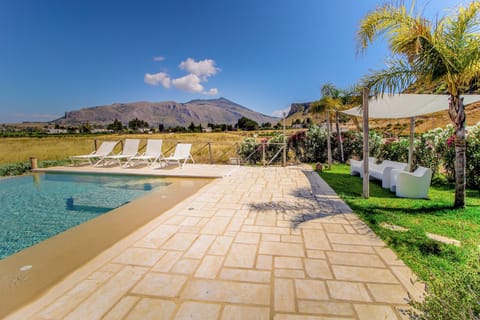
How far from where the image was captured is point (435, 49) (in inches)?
132

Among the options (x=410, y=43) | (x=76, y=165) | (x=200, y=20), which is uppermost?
(x=200, y=20)

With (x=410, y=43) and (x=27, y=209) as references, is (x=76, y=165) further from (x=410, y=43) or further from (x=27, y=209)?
(x=410, y=43)

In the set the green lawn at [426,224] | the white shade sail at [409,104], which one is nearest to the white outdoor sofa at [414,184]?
the green lawn at [426,224]

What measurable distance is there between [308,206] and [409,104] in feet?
12.5

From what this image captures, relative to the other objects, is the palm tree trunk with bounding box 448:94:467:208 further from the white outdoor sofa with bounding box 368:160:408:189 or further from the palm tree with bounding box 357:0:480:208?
the white outdoor sofa with bounding box 368:160:408:189

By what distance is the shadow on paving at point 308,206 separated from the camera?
3.65m

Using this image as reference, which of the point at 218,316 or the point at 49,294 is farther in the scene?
the point at 49,294

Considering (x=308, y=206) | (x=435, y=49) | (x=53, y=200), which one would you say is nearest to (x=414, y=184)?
(x=308, y=206)

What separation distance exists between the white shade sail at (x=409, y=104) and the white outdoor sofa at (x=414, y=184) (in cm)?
161

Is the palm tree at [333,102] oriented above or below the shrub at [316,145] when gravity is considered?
above

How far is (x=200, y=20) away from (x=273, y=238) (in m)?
12.0

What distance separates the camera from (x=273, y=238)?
288cm

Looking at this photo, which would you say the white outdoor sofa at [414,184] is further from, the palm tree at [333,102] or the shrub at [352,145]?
the shrub at [352,145]

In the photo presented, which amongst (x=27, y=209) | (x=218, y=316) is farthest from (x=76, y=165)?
(x=218, y=316)
